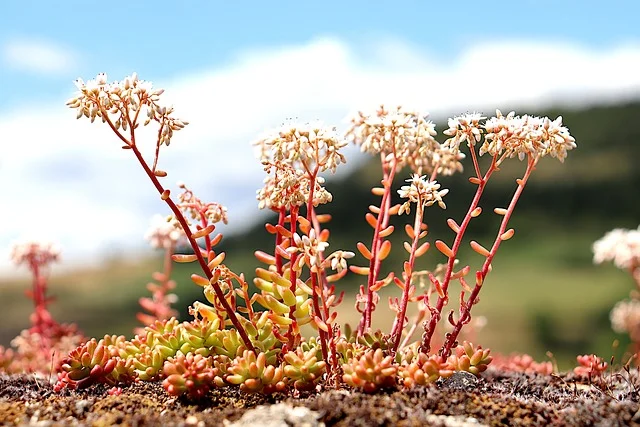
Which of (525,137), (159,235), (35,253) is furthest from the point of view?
(35,253)

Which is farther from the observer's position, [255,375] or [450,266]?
[450,266]

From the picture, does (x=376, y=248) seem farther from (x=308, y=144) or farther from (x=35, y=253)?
(x=35, y=253)

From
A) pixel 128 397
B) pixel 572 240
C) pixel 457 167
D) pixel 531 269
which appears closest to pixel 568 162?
pixel 572 240

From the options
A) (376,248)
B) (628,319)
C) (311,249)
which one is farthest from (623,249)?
(311,249)

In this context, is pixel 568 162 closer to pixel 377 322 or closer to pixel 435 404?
pixel 377 322

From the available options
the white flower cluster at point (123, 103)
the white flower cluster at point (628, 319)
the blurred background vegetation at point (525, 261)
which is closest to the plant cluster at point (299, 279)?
the white flower cluster at point (123, 103)

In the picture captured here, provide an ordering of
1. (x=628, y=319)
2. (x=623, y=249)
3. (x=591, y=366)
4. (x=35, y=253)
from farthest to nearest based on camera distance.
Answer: (x=628, y=319), (x=623, y=249), (x=35, y=253), (x=591, y=366)

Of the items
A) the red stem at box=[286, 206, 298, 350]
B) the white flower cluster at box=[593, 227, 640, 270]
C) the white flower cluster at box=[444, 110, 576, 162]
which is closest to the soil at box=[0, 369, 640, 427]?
the red stem at box=[286, 206, 298, 350]

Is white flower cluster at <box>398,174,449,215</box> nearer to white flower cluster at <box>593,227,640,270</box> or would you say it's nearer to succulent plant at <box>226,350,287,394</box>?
succulent plant at <box>226,350,287,394</box>
